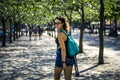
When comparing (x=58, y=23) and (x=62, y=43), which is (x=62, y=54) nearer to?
(x=62, y=43)

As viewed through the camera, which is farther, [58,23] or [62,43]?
[58,23]

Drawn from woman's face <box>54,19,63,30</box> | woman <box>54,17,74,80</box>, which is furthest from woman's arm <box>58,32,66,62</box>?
woman's face <box>54,19,63,30</box>

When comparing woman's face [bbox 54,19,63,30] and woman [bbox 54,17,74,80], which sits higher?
woman's face [bbox 54,19,63,30]

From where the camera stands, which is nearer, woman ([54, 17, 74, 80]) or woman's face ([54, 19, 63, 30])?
woman ([54, 17, 74, 80])

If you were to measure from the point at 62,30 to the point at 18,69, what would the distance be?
791 centimetres

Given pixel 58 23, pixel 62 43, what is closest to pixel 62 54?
pixel 62 43

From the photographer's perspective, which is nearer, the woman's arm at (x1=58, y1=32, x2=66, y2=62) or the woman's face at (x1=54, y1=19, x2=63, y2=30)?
the woman's arm at (x1=58, y1=32, x2=66, y2=62)

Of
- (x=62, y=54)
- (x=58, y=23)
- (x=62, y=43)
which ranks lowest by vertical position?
(x=62, y=54)

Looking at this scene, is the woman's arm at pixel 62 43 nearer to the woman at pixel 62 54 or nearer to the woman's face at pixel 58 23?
the woman at pixel 62 54

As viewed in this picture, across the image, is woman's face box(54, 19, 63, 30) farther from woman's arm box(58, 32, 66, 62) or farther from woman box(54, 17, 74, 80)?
woman's arm box(58, 32, 66, 62)

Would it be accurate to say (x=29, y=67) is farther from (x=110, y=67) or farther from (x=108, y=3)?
(x=108, y=3)

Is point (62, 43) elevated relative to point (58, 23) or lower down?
lower down

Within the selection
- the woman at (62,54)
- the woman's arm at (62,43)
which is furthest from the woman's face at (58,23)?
the woman's arm at (62,43)

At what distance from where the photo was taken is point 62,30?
7.32 metres
